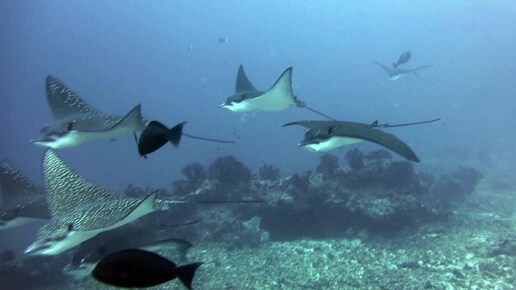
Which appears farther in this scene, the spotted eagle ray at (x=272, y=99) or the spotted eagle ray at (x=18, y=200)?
the spotted eagle ray at (x=18, y=200)

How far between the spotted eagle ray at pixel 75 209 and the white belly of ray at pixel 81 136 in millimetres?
168

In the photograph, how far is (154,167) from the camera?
143 feet

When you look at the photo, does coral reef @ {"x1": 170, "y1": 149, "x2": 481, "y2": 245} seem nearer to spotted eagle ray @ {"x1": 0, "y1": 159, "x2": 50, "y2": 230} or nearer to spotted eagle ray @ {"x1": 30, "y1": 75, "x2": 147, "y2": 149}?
spotted eagle ray @ {"x1": 0, "y1": 159, "x2": 50, "y2": 230}

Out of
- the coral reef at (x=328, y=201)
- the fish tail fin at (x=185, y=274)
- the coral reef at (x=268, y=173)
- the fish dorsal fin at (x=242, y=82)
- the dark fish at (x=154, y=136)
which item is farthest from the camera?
the coral reef at (x=268, y=173)

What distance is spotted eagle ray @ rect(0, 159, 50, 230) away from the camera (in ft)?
20.4

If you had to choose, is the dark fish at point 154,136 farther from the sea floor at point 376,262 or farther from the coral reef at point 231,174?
the coral reef at point 231,174

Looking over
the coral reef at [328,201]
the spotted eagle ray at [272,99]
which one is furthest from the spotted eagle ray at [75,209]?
the coral reef at [328,201]

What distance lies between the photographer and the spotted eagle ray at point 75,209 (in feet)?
11.1

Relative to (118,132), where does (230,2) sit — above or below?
above

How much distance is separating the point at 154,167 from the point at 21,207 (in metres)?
38.3

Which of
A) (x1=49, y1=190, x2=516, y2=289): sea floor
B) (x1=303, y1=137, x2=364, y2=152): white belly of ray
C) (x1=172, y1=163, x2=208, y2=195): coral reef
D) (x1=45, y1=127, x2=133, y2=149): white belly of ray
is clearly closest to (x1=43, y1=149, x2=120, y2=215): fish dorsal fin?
(x1=45, y1=127, x2=133, y2=149): white belly of ray

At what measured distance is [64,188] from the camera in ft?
16.0

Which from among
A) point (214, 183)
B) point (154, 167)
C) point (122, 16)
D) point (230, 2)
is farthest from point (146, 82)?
point (214, 183)

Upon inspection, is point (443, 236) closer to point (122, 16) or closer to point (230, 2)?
point (122, 16)
